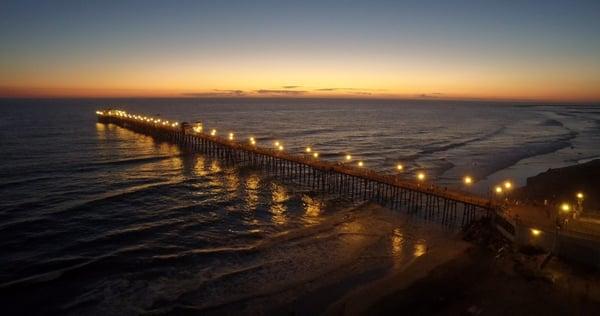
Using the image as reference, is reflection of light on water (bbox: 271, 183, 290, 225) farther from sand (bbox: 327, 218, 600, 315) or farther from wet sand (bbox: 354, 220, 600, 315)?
wet sand (bbox: 354, 220, 600, 315)

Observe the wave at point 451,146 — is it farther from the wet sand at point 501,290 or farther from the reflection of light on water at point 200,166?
the wet sand at point 501,290


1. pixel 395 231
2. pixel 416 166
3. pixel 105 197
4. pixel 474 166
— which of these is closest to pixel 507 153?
pixel 474 166

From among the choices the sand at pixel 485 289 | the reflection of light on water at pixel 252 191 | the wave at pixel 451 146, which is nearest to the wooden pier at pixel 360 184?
the reflection of light on water at pixel 252 191

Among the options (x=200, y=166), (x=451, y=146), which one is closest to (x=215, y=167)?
(x=200, y=166)

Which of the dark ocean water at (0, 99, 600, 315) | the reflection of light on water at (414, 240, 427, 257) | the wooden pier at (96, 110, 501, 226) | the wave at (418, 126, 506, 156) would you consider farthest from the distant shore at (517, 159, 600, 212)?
the wave at (418, 126, 506, 156)

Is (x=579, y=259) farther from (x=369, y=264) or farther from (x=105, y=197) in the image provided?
(x=105, y=197)

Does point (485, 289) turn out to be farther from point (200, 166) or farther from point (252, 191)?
point (200, 166)
